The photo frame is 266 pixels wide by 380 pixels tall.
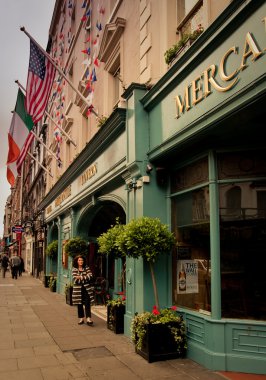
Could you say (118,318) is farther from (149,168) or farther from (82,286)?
(149,168)

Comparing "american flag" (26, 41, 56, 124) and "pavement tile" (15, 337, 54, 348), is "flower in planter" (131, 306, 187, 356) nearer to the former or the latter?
"pavement tile" (15, 337, 54, 348)

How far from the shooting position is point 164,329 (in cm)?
660

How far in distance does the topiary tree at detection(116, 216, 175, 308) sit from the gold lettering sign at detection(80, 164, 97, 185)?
5143mm

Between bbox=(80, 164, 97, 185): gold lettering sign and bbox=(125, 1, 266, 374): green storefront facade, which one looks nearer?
bbox=(125, 1, 266, 374): green storefront facade

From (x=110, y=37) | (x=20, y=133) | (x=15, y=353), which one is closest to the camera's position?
(x=15, y=353)

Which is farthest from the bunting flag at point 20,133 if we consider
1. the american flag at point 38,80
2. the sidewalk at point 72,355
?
the sidewalk at point 72,355

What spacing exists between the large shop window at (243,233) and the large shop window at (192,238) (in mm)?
380

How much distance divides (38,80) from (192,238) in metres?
7.50

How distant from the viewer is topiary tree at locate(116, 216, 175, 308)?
6.89 meters

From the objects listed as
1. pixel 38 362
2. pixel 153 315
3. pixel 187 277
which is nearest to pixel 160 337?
pixel 153 315

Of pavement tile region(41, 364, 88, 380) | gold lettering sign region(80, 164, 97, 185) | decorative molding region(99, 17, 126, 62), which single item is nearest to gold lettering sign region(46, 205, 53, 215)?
gold lettering sign region(80, 164, 97, 185)

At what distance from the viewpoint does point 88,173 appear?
42.4 ft

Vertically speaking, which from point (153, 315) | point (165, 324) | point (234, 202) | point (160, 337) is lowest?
point (160, 337)

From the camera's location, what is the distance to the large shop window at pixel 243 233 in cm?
620
